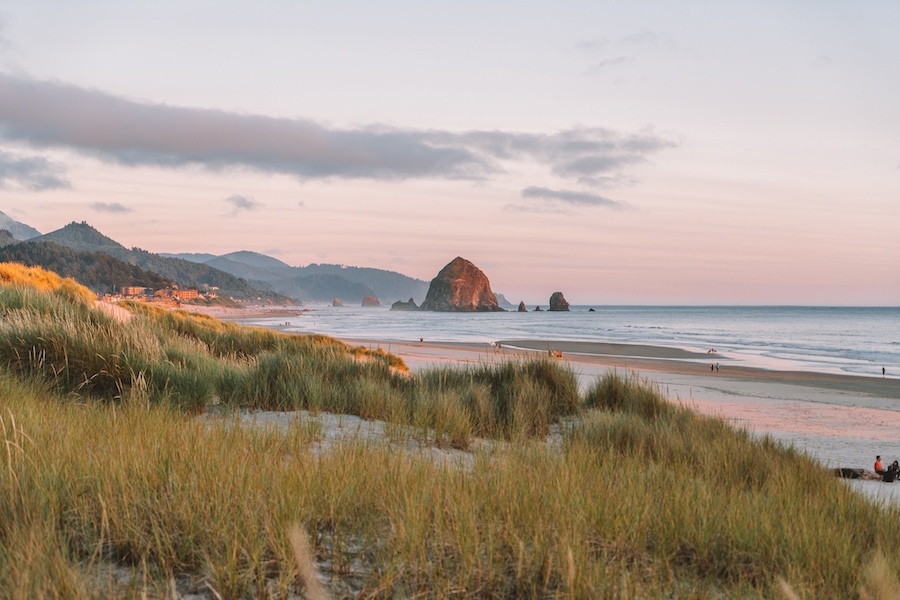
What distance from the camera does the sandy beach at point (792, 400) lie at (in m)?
13.7

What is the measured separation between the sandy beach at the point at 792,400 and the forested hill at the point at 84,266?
3468 inches

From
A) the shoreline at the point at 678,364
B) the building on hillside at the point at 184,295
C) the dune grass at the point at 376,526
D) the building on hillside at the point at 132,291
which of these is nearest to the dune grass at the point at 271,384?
the dune grass at the point at 376,526

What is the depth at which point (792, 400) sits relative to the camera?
2281 centimetres

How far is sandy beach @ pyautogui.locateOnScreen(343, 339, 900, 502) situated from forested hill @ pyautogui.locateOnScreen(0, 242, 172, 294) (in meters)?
88.1

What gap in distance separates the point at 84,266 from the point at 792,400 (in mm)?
120184

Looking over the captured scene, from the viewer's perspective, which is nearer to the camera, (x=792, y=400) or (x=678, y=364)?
(x=792, y=400)

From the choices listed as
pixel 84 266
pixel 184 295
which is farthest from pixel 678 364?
pixel 184 295

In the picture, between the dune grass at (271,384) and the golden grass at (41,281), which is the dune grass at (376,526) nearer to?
the dune grass at (271,384)

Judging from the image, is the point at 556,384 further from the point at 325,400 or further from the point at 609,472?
the point at 609,472

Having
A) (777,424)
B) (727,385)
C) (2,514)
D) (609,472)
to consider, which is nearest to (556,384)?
(609,472)

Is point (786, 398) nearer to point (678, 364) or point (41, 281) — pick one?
point (678, 364)

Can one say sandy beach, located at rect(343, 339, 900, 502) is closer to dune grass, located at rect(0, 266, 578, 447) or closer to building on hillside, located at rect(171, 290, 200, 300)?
dune grass, located at rect(0, 266, 578, 447)

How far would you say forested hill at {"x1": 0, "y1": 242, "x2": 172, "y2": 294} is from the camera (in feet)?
332

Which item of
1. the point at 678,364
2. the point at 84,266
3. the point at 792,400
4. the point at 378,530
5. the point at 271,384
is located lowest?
the point at 678,364
